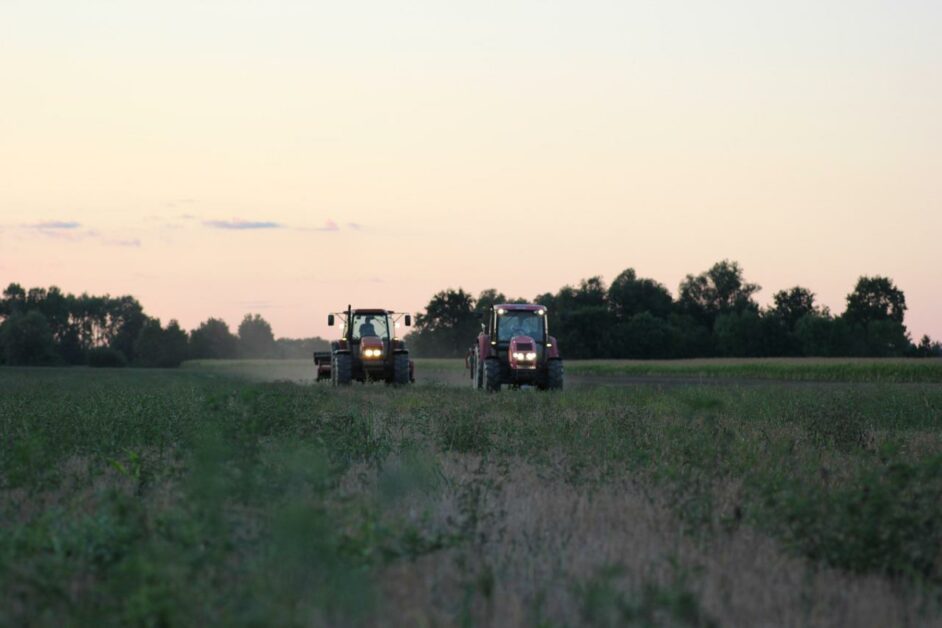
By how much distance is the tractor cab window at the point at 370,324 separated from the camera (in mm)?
35250

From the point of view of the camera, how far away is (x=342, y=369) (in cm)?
3331

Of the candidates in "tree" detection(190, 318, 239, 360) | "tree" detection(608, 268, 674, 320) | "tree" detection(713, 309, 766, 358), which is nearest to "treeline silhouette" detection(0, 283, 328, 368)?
"tree" detection(190, 318, 239, 360)

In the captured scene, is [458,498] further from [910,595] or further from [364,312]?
[364,312]

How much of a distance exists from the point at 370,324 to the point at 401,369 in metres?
2.05

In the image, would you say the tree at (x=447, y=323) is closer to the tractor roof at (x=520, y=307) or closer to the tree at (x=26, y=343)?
the tree at (x=26, y=343)

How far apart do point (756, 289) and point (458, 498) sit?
438 feet

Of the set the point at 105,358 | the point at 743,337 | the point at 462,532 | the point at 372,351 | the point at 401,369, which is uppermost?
the point at 743,337

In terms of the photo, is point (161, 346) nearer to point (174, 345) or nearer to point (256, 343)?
point (174, 345)

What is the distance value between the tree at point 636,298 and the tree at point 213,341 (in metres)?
55.1

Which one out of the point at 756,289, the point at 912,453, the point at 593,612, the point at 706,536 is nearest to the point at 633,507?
the point at 706,536

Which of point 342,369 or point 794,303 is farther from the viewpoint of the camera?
point 794,303

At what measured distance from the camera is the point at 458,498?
8.58 m

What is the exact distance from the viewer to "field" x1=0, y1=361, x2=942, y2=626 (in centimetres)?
556

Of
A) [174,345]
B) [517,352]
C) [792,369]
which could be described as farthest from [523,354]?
[174,345]
